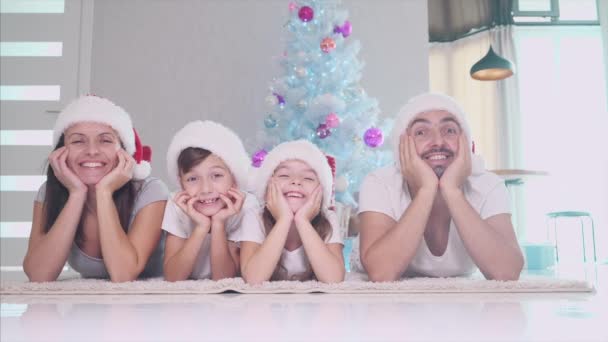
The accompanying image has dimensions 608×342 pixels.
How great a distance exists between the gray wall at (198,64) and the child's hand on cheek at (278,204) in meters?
2.73

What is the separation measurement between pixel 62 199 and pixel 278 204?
72 centimetres

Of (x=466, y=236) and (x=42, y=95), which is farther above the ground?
(x=42, y=95)

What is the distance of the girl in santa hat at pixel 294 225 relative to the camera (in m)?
1.43

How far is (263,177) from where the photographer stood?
65.2 inches

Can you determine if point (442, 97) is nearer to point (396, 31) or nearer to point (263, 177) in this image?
point (263, 177)

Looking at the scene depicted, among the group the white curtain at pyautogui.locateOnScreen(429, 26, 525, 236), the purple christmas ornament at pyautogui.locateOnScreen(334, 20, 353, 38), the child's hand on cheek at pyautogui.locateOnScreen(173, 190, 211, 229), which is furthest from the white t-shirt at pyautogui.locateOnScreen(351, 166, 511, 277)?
the white curtain at pyautogui.locateOnScreen(429, 26, 525, 236)

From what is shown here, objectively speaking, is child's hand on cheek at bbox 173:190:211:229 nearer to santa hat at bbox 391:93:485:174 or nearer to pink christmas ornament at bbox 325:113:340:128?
santa hat at bbox 391:93:485:174

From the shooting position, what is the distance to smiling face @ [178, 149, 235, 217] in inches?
60.3

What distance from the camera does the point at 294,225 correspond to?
161 centimetres

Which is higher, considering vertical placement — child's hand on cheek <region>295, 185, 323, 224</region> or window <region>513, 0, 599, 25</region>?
window <region>513, 0, 599, 25</region>

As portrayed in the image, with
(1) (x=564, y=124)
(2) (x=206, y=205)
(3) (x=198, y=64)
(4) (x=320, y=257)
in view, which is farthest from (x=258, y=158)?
(1) (x=564, y=124)

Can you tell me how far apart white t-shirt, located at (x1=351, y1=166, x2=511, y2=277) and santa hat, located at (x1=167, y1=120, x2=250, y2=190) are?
1.31ft

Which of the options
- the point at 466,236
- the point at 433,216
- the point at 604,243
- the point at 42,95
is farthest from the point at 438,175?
the point at 604,243

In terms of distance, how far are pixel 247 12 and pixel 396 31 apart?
1284mm
